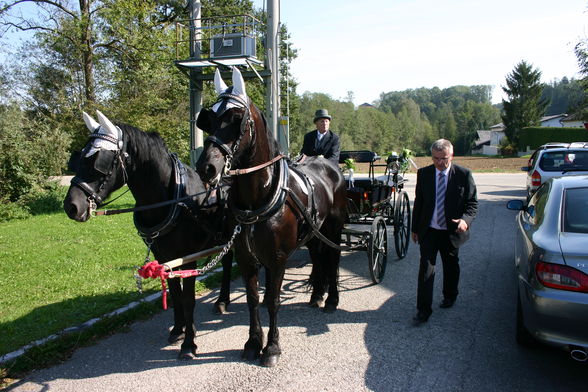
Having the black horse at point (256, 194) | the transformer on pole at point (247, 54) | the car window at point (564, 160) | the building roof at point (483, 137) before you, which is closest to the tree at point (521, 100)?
the building roof at point (483, 137)

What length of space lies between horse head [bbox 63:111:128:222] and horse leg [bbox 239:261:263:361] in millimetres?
1382

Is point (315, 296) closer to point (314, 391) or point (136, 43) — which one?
point (314, 391)

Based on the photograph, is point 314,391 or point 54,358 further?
point 54,358

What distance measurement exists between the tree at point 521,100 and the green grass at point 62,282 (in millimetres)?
55701

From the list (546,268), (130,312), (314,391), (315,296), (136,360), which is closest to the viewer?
(546,268)

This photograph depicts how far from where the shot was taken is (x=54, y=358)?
408 centimetres

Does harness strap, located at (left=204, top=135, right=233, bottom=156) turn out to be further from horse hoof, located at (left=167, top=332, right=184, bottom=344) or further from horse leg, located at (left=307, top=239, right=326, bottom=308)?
horse leg, located at (left=307, top=239, right=326, bottom=308)

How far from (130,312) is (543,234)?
14.6 feet

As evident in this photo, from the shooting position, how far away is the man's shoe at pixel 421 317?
4664 mm

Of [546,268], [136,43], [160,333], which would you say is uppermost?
[136,43]

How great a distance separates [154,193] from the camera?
12.7 feet

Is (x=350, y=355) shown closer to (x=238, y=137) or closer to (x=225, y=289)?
(x=225, y=289)

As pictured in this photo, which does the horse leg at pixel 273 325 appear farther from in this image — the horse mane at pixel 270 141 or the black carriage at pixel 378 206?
the black carriage at pixel 378 206

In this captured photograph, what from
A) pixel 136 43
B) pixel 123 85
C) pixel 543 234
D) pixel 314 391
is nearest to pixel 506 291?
pixel 543 234
